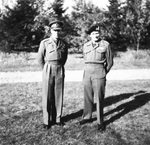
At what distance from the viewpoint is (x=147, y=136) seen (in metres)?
3.96

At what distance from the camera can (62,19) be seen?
1820 centimetres

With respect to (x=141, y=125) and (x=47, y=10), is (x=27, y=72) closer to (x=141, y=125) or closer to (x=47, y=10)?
(x=141, y=125)

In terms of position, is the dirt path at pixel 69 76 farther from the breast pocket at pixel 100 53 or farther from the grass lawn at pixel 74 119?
the breast pocket at pixel 100 53

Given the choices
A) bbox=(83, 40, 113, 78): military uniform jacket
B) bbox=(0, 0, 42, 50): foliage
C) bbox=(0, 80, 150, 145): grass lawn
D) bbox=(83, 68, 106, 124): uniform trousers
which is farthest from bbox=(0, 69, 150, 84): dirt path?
bbox=(0, 0, 42, 50): foliage

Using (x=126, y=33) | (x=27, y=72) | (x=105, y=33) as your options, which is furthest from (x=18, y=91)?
(x=126, y=33)

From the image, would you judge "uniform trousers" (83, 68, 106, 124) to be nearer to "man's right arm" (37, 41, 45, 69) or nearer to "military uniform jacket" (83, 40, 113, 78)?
"military uniform jacket" (83, 40, 113, 78)

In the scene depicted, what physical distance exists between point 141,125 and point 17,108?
11.0 feet

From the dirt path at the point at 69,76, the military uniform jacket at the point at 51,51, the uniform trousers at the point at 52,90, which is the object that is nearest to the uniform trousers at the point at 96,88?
the uniform trousers at the point at 52,90

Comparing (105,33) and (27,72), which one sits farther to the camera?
(105,33)

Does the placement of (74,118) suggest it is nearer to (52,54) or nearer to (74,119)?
(74,119)

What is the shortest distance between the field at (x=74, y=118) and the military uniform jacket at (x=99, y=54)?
1.34 meters

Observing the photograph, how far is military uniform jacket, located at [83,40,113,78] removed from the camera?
13.3 feet

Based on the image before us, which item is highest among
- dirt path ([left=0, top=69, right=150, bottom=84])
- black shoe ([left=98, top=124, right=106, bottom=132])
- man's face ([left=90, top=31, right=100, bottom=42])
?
man's face ([left=90, top=31, right=100, bottom=42])

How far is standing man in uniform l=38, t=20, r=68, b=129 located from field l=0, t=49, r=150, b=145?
0.42 metres
